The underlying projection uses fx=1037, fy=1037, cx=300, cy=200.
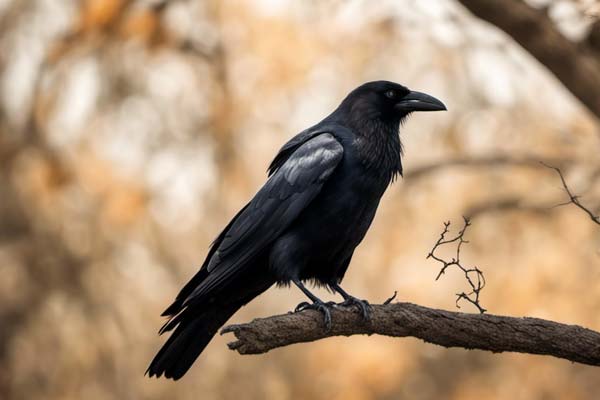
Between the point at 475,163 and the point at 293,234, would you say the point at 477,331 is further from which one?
the point at 475,163

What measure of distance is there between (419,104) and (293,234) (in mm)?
1201

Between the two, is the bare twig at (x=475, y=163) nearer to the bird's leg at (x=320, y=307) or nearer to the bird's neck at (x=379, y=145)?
the bird's neck at (x=379, y=145)

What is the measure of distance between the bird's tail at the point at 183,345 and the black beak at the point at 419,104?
1.66m

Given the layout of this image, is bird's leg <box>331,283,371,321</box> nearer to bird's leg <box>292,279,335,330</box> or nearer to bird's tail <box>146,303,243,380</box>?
bird's leg <box>292,279,335,330</box>

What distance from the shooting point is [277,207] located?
570 centimetres

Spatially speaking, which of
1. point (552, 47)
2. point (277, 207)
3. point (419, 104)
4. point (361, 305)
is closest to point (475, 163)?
point (552, 47)

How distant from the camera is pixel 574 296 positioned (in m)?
10.8

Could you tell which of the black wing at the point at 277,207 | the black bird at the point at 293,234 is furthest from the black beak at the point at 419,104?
the black wing at the point at 277,207

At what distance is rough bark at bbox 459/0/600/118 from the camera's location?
784cm

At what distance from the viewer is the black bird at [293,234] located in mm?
5465

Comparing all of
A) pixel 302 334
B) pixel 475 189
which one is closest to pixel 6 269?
pixel 475 189

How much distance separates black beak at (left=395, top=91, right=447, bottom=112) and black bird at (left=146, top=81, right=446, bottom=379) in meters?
0.36

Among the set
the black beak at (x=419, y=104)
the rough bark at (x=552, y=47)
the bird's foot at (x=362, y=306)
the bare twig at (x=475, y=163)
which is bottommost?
the bird's foot at (x=362, y=306)

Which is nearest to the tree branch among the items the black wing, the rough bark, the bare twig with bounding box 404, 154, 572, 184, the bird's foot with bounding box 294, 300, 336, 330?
the bird's foot with bounding box 294, 300, 336, 330
